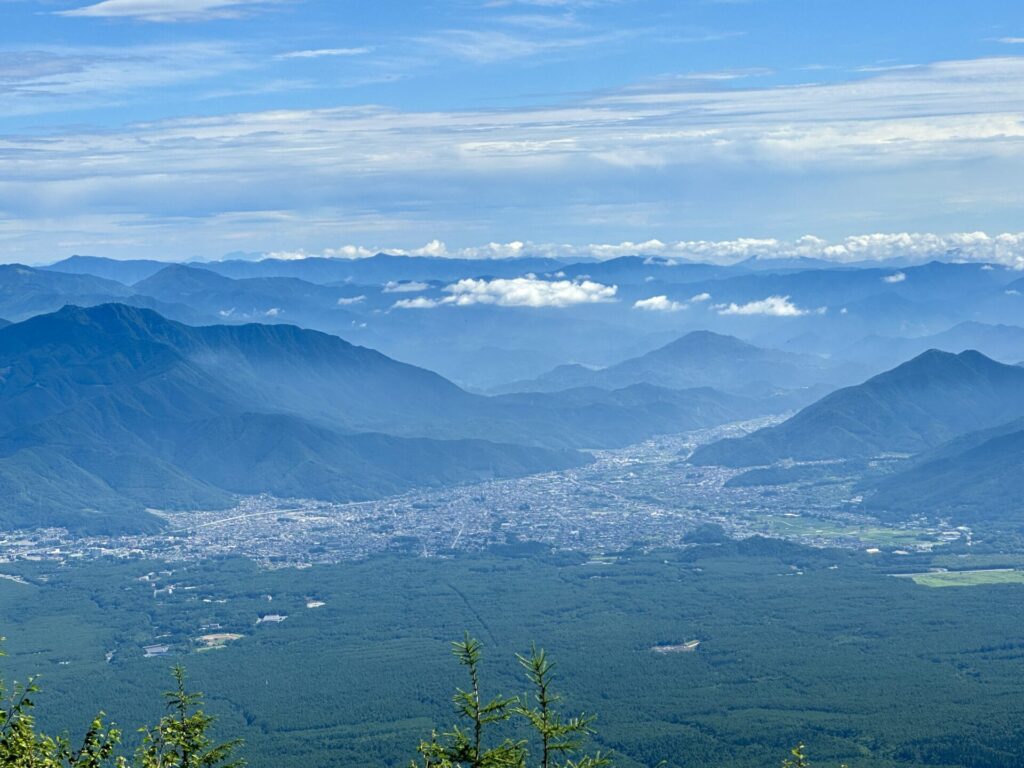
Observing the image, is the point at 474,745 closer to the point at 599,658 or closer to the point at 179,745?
the point at 179,745

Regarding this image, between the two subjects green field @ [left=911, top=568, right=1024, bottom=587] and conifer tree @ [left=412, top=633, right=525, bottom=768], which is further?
green field @ [left=911, top=568, right=1024, bottom=587]

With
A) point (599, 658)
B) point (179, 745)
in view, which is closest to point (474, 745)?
point (179, 745)

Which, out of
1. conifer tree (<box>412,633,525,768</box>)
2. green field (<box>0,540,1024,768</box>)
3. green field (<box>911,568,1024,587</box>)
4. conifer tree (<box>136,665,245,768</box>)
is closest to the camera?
conifer tree (<box>412,633,525,768</box>)

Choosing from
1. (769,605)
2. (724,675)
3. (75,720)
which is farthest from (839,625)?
(75,720)

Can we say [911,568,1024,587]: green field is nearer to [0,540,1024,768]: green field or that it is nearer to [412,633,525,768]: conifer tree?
[0,540,1024,768]: green field

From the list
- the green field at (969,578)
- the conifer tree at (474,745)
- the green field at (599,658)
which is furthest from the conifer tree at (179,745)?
the green field at (969,578)

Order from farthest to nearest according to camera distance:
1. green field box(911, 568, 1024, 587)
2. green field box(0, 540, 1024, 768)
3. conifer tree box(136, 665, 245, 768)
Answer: green field box(911, 568, 1024, 587) < green field box(0, 540, 1024, 768) < conifer tree box(136, 665, 245, 768)

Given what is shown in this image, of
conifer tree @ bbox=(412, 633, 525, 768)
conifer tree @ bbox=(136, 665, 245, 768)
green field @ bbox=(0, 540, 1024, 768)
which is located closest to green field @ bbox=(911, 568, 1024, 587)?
green field @ bbox=(0, 540, 1024, 768)
